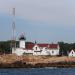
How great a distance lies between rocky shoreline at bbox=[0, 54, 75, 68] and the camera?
129000 mm

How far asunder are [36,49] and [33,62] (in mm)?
22646

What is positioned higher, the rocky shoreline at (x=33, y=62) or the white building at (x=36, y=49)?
the white building at (x=36, y=49)

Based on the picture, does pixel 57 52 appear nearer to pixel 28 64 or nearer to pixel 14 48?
pixel 14 48

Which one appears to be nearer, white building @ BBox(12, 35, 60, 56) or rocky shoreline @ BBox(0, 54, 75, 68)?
rocky shoreline @ BBox(0, 54, 75, 68)

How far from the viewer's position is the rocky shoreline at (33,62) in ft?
423

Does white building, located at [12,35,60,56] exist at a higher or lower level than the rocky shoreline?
higher

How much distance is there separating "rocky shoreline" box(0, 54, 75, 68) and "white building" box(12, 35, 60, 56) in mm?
11008

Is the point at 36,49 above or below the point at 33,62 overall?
above

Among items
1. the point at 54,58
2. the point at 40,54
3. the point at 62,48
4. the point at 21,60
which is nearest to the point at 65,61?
the point at 54,58

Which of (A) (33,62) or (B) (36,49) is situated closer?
(A) (33,62)

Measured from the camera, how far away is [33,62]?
134625mm

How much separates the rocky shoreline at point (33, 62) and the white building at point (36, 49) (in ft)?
36.1

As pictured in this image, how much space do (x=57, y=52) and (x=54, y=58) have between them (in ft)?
74.2

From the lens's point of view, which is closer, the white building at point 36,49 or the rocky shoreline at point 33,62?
the rocky shoreline at point 33,62
